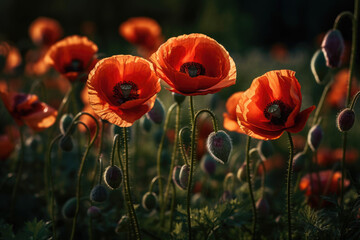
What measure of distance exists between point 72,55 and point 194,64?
873 millimetres

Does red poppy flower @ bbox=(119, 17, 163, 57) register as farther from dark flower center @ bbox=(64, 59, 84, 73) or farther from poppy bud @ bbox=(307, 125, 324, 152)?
poppy bud @ bbox=(307, 125, 324, 152)

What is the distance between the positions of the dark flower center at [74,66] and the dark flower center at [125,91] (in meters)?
0.68

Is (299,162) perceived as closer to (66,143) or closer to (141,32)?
(66,143)


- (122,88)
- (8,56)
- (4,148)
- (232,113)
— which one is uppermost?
(122,88)

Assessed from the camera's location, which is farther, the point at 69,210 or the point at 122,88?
the point at 69,210

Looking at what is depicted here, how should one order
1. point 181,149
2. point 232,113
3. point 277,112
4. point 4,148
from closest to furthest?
point 277,112 < point 181,149 < point 232,113 < point 4,148

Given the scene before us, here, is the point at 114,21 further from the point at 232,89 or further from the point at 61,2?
the point at 232,89

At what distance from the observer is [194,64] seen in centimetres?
143

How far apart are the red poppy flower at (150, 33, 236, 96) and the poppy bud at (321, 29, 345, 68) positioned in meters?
0.56

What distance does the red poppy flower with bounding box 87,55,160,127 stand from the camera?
4.18 ft

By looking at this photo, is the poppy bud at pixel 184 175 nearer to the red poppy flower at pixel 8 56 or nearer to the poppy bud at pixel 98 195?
the poppy bud at pixel 98 195

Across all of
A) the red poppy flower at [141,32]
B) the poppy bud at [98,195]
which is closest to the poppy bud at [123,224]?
the poppy bud at [98,195]

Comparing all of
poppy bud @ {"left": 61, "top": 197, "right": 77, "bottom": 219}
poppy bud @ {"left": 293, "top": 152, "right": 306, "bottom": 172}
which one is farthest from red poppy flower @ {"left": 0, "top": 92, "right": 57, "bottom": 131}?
poppy bud @ {"left": 293, "top": 152, "right": 306, "bottom": 172}

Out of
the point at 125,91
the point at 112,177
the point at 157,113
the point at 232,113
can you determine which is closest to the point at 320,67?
the point at 232,113
